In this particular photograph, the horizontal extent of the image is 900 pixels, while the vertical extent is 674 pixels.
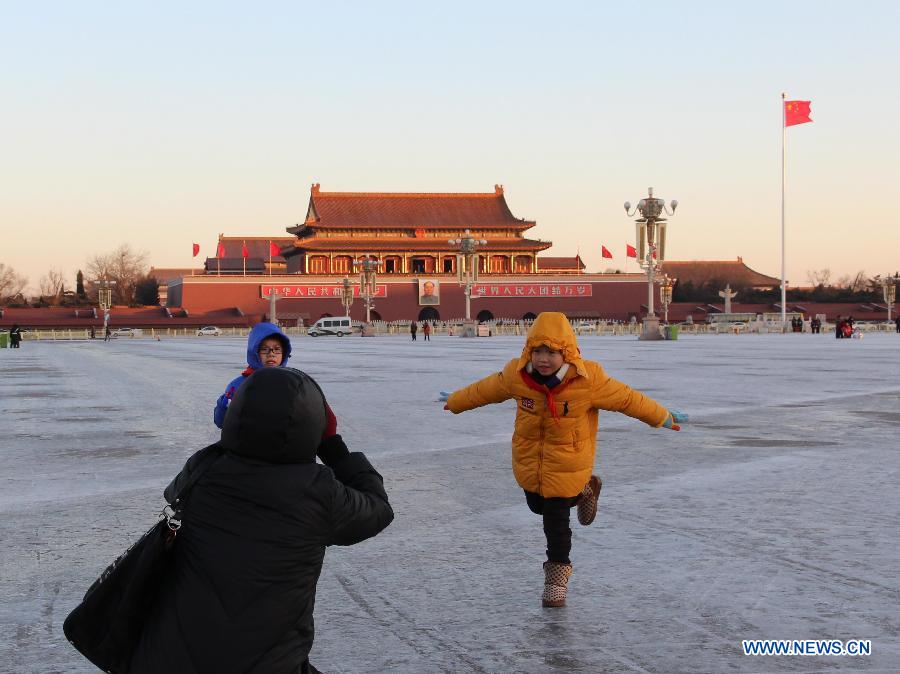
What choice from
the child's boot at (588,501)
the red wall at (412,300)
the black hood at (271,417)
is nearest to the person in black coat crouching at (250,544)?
the black hood at (271,417)

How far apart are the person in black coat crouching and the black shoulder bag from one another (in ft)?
0.12

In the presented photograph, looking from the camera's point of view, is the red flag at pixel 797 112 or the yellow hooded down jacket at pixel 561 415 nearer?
the yellow hooded down jacket at pixel 561 415

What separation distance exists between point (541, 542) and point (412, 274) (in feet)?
230

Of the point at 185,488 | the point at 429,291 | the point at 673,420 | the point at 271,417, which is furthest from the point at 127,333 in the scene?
the point at 271,417

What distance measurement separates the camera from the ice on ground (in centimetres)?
395

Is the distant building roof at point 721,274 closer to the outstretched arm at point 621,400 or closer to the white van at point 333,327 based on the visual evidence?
the white van at point 333,327

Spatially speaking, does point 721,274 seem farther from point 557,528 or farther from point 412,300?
point 557,528

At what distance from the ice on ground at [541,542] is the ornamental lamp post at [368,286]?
52.0m

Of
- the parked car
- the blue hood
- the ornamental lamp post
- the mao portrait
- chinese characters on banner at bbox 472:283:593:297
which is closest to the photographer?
the blue hood

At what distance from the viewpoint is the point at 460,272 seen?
216ft

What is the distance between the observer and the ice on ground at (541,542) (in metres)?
3.95

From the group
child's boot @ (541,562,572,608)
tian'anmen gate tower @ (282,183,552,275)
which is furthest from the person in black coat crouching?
tian'anmen gate tower @ (282,183,552,275)

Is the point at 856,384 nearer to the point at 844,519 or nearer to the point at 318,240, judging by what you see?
the point at 844,519

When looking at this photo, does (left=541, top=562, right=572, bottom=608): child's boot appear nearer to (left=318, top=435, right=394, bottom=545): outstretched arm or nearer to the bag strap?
(left=318, top=435, right=394, bottom=545): outstretched arm
